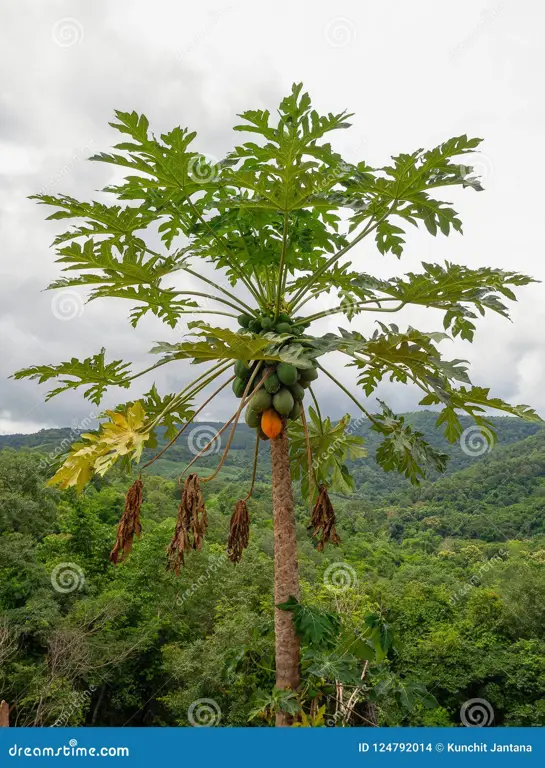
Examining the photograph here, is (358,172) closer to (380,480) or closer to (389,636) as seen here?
(389,636)

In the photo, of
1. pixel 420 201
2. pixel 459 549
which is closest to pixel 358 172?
pixel 420 201

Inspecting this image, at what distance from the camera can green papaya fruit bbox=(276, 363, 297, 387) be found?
10.4 ft

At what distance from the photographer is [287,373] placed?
3.16 m

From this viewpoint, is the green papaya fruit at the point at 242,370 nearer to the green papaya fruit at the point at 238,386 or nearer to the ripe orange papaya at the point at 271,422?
the green papaya fruit at the point at 238,386

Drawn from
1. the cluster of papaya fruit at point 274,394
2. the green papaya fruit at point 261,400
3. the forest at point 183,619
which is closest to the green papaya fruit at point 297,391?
the cluster of papaya fruit at point 274,394

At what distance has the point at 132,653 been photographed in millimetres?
16562

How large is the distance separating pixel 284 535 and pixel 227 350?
3.93 feet

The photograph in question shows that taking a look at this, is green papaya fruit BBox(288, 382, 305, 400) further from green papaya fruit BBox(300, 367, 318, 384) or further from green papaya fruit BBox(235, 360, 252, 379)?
green papaya fruit BBox(235, 360, 252, 379)

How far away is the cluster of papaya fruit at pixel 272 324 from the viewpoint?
10.9 ft

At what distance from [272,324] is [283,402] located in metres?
0.49

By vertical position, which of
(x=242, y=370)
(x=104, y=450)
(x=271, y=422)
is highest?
(x=242, y=370)

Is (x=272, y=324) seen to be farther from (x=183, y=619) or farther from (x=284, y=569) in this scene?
(x=183, y=619)

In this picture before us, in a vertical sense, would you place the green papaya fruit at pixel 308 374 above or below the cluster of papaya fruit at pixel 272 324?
below

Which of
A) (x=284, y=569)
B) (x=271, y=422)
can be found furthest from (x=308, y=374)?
(x=284, y=569)
